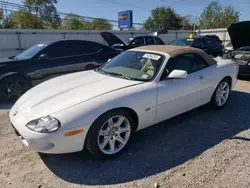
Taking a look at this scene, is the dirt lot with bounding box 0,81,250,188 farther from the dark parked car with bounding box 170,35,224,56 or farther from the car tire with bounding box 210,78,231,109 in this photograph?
the dark parked car with bounding box 170,35,224,56

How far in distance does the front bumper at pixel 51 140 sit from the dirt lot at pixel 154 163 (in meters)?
0.33

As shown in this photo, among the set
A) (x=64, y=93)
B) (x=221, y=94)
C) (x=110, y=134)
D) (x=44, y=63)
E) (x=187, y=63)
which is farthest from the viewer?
(x=44, y=63)

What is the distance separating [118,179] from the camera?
7.64 ft

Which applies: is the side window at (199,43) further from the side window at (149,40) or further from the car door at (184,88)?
the car door at (184,88)

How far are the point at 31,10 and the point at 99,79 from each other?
119 ft

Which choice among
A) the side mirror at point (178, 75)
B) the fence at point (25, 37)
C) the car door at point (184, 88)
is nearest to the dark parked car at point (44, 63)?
the car door at point (184, 88)

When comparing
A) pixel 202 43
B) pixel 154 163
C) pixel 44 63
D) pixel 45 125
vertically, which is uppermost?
pixel 202 43

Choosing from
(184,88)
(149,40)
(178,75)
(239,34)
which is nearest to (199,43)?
(239,34)

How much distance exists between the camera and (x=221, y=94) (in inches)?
169

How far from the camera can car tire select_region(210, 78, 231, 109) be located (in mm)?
4135

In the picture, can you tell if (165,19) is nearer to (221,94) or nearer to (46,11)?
(46,11)

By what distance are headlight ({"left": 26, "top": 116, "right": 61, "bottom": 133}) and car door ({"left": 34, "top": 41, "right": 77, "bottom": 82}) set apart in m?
3.45

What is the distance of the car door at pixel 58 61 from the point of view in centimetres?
547

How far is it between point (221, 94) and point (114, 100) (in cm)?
276
